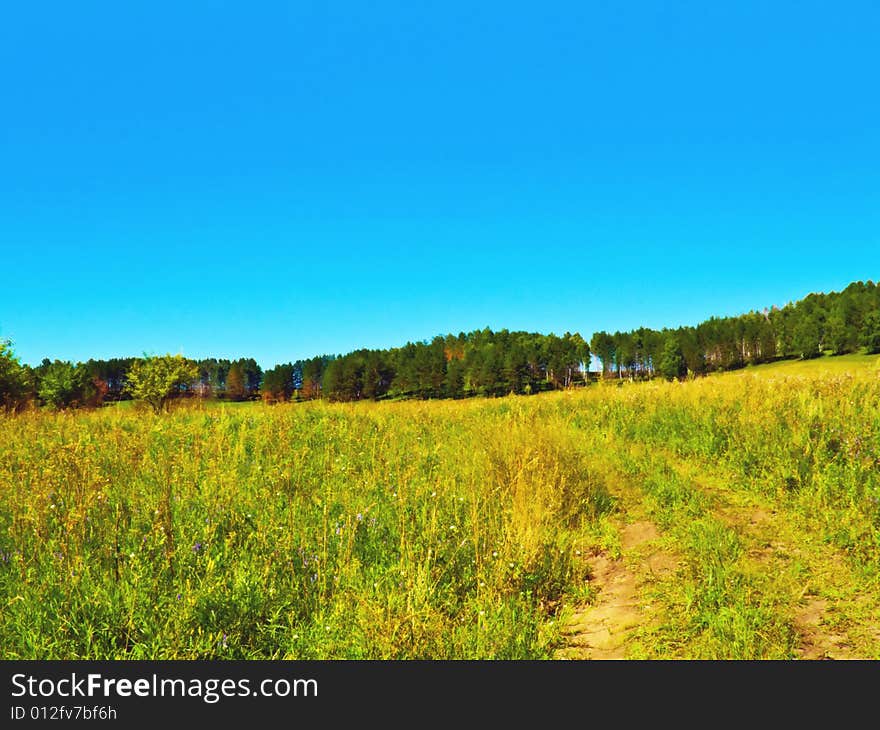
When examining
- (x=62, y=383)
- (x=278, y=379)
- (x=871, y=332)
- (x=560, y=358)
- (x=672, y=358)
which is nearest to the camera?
(x=62, y=383)

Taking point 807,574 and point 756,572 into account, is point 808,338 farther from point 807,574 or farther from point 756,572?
point 756,572

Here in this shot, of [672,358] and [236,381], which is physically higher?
[236,381]

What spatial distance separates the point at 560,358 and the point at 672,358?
27959mm

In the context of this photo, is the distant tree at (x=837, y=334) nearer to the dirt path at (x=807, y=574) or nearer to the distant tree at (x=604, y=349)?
the distant tree at (x=604, y=349)

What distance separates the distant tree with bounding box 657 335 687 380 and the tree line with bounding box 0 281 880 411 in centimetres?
26

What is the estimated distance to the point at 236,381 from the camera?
14212cm

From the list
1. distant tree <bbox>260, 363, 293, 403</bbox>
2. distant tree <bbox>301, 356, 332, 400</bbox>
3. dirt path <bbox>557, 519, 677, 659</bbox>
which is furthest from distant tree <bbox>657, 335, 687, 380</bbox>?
dirt path <bbox>557, 519, 677, 659</bbox>

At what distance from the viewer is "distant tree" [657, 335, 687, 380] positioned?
374ft

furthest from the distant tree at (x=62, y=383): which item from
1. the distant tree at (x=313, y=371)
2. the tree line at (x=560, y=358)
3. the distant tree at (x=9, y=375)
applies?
the distant tree at (x=313, y=371)

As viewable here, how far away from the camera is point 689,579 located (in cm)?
377

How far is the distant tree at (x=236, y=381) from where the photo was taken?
135500mm

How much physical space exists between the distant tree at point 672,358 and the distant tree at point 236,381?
117m

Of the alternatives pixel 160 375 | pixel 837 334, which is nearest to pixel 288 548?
pixel 160 375

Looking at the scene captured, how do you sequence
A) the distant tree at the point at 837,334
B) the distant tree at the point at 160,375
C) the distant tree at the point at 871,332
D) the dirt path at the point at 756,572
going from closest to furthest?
the dirt path at the point at 756,572 → the distant tree at the point at 160,375 → the distant tree at the point at 871,332 → the distant tree at the point at 837,334
